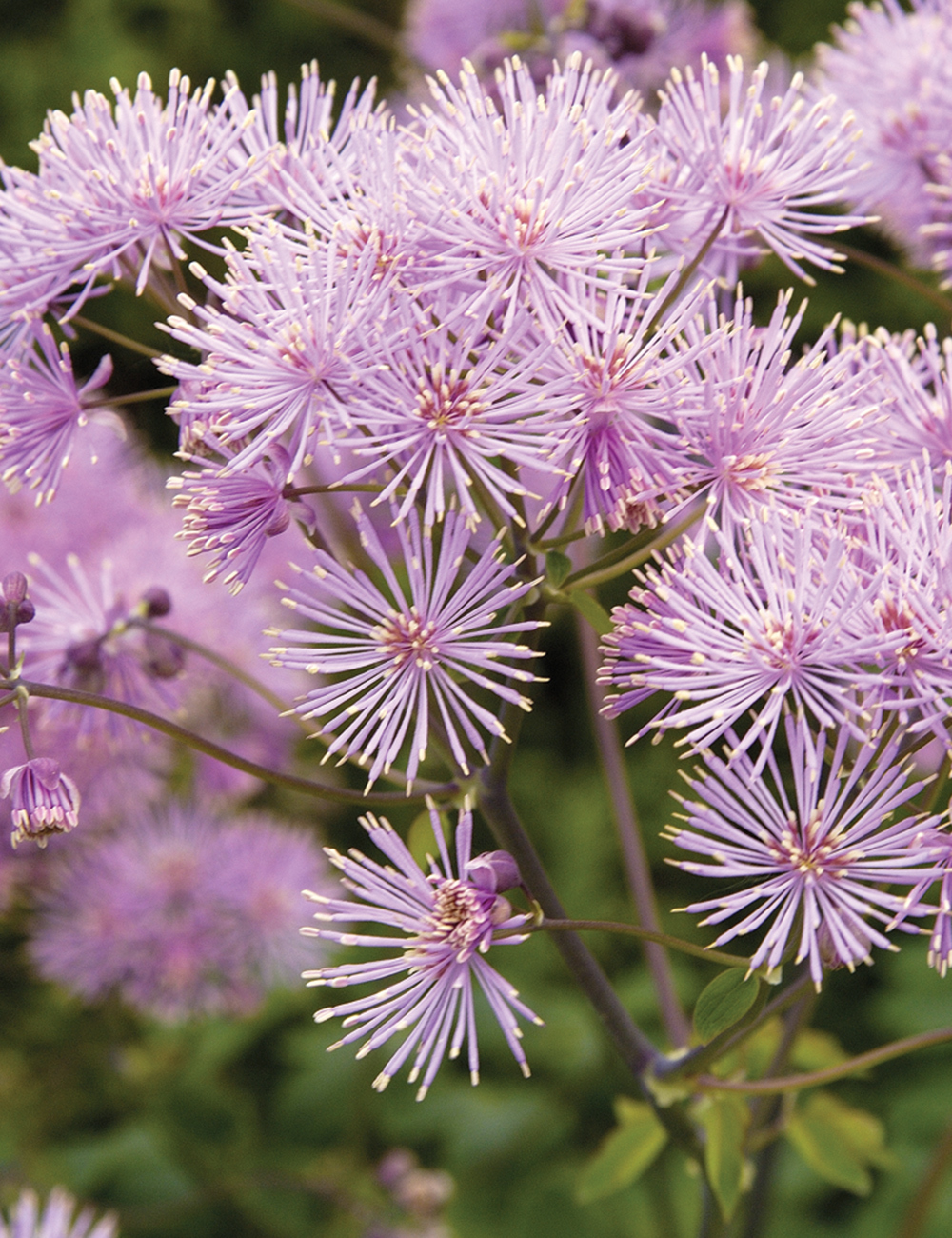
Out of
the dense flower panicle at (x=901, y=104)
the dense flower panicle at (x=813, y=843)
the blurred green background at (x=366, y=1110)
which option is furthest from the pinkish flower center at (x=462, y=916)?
the blurred green background at (x=366, y=1110)

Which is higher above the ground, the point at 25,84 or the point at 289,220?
the point at 25,84

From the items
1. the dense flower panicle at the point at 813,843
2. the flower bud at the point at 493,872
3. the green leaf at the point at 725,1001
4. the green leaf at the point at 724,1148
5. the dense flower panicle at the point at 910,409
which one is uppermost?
the dense flower panicle at the point at 910,409

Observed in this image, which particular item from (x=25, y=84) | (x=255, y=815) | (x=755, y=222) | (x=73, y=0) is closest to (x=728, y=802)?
(x=755, y=222)

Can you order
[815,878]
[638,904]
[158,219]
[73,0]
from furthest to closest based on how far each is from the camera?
[73,0], [638,904], [158,219], [815,878]

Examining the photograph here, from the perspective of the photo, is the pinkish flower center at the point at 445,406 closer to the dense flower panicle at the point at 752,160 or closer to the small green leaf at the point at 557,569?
the small green leaf at the point at 557,569

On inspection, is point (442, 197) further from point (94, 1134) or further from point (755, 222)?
point (94, 1134)

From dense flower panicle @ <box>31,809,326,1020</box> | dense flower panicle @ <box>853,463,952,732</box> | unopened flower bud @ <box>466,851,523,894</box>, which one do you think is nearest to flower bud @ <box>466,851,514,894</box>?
unopened flower bud @ <box>466,851,523,894</box>

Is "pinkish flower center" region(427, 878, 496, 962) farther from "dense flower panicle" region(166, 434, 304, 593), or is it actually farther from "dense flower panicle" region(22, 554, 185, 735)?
"dense flower panicle" region(22, 554, 185, 735)
